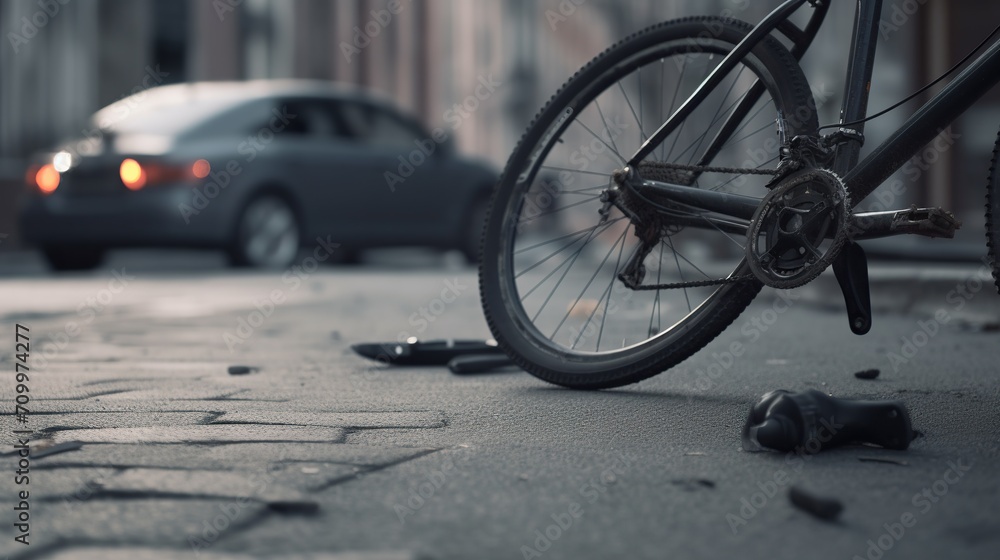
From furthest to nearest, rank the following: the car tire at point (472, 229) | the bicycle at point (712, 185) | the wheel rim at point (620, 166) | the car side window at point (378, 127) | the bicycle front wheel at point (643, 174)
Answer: the car tire at point (472, 229), the car side window at point (378, 127), the wheel rim at point (620, 166), the bicycle front wheel at point (643, 174), the bicycle at point (712, 185)

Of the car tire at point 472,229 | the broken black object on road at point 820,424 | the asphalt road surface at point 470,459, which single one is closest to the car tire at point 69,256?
the car tire at point 472,229

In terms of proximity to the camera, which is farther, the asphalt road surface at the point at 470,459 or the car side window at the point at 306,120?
the car side window at the point at 306,120

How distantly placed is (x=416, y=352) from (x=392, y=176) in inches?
281

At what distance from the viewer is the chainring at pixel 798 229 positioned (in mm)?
3057

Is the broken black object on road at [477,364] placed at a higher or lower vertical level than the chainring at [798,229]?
lower

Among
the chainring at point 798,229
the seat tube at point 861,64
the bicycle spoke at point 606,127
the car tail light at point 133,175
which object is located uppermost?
the seat tube at point 861,64

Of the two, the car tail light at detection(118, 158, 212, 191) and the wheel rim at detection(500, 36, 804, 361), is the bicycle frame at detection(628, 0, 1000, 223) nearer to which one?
the wheel rim at detection(500, 36, 804, 361)

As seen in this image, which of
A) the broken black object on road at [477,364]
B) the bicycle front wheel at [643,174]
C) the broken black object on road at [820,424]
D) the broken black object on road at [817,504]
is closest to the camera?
the broken black object on road at [817,504]

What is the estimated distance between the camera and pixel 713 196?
135 inches

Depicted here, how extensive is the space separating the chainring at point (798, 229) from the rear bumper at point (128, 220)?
280 inches

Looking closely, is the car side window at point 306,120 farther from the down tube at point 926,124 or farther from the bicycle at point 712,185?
the down tube at point 926,124

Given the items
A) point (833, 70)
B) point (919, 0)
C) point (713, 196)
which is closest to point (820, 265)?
point (713, 196)

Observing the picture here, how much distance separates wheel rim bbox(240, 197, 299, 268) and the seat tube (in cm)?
740

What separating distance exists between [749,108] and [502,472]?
1453 millimetres
